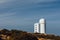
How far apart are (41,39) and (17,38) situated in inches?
405

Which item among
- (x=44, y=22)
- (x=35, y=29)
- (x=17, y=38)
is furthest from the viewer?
(x=35, y=29)

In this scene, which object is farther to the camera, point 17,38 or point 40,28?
point 40,28

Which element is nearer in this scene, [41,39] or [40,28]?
[41,39]

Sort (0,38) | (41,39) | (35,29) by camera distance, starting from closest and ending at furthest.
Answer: (0,38)
(41,39)
(35,29)

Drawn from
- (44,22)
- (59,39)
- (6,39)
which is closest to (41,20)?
(44,22)

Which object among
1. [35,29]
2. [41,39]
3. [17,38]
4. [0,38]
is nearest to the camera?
[17,38]

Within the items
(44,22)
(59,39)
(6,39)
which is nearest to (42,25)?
(44,22)

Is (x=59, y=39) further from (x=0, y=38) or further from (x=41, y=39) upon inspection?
(x=0, y=38)

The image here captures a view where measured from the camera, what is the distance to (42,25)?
65938mm

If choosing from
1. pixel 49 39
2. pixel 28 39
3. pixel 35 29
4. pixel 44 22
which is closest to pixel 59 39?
pixel 49 39

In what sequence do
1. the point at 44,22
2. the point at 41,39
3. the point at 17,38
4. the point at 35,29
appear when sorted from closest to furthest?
1. the point at 17,38
2. the point at 41,39
3. the point at 44,22
4. the point at 35,29

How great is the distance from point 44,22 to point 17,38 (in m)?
32.0

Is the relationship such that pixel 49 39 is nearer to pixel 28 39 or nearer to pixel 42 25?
pixel 28 39

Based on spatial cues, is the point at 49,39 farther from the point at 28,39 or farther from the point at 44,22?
the point at 44,22
